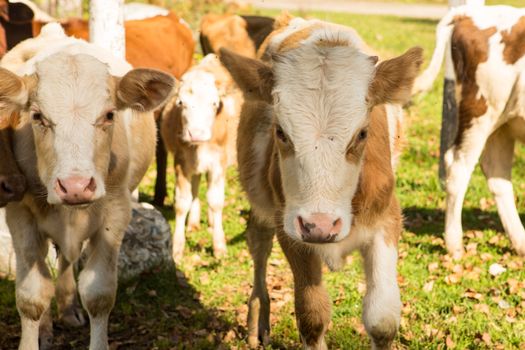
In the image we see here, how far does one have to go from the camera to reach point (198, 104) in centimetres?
803

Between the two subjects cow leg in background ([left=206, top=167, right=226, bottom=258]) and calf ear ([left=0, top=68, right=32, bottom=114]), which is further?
cow leg in background ([left=206, top=167, right=226, bottom=258])

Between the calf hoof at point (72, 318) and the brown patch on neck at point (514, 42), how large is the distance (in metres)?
4.37

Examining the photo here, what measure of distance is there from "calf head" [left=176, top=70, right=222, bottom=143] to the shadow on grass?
1.55m

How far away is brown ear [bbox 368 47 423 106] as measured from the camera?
4.14 metres

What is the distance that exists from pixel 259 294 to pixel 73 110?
2.07m

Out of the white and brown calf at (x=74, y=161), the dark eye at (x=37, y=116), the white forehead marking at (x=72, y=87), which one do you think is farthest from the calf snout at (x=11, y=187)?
the white forehead marking at (x=72, y=87)

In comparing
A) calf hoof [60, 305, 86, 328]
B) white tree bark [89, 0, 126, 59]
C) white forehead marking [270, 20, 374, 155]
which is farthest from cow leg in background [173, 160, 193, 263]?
white forehead marking [270, 20, 374, 155]

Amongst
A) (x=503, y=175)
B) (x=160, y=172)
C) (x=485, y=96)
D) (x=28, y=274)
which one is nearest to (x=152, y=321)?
(x=28, y=274)

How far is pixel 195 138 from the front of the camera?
304 inches

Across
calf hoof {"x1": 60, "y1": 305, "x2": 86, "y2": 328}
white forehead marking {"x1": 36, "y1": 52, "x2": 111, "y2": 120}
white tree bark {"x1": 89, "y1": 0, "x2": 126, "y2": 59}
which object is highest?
white forehead marking {"x1": 36, "y1": 52, "x2": 111, "y2": 120}

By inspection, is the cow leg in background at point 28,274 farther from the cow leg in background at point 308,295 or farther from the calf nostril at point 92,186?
the cow leg in background at point 308,295

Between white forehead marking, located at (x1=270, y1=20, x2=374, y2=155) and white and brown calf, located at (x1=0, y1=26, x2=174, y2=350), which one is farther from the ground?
white forehead marking, located at (x1=270, y1=20, x2=374, y2=155)

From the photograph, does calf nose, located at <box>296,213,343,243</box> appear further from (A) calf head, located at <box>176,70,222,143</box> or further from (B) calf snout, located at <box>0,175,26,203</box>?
(A) calf head, located at <box>176,70,222,143</box>

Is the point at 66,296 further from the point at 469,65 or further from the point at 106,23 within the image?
the point at 469,65
